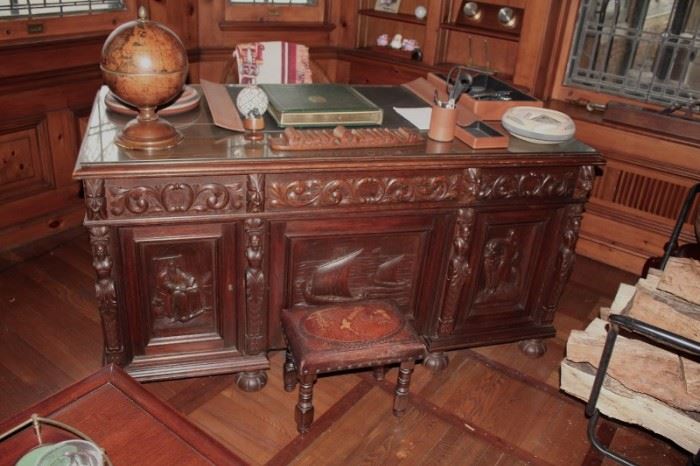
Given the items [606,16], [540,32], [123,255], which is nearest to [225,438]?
[123,255]

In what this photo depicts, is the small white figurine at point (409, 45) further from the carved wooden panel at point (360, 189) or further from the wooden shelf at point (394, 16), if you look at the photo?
the carved wooden panel at point (360, 189)

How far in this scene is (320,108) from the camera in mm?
2117

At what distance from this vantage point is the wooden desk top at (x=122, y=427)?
4.12 ft

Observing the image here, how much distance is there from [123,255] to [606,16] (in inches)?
101

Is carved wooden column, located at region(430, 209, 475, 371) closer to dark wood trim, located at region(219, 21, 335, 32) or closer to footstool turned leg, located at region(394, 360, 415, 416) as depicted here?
footstool turned leg, located at region(394, 360, 415, 416)

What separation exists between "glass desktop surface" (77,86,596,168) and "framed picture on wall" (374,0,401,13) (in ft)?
5.59

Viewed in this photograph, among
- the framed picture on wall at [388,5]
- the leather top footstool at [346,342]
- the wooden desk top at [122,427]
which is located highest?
the framed picture on wall at [388,5]

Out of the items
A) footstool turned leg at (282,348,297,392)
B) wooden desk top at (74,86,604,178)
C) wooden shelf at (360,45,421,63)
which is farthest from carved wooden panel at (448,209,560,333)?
wooden shelf at (360,45,421,63)

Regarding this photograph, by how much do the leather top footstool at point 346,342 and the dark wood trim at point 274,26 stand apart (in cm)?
203

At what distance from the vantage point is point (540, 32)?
10.2 ft

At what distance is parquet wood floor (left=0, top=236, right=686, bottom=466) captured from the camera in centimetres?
205

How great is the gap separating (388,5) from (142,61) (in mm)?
2386

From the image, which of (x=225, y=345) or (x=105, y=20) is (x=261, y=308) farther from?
(x=105, y=20)

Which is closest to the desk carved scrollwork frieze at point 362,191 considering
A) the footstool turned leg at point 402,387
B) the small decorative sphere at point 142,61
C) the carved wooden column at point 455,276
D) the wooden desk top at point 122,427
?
the carved wooden column at point 455,276
